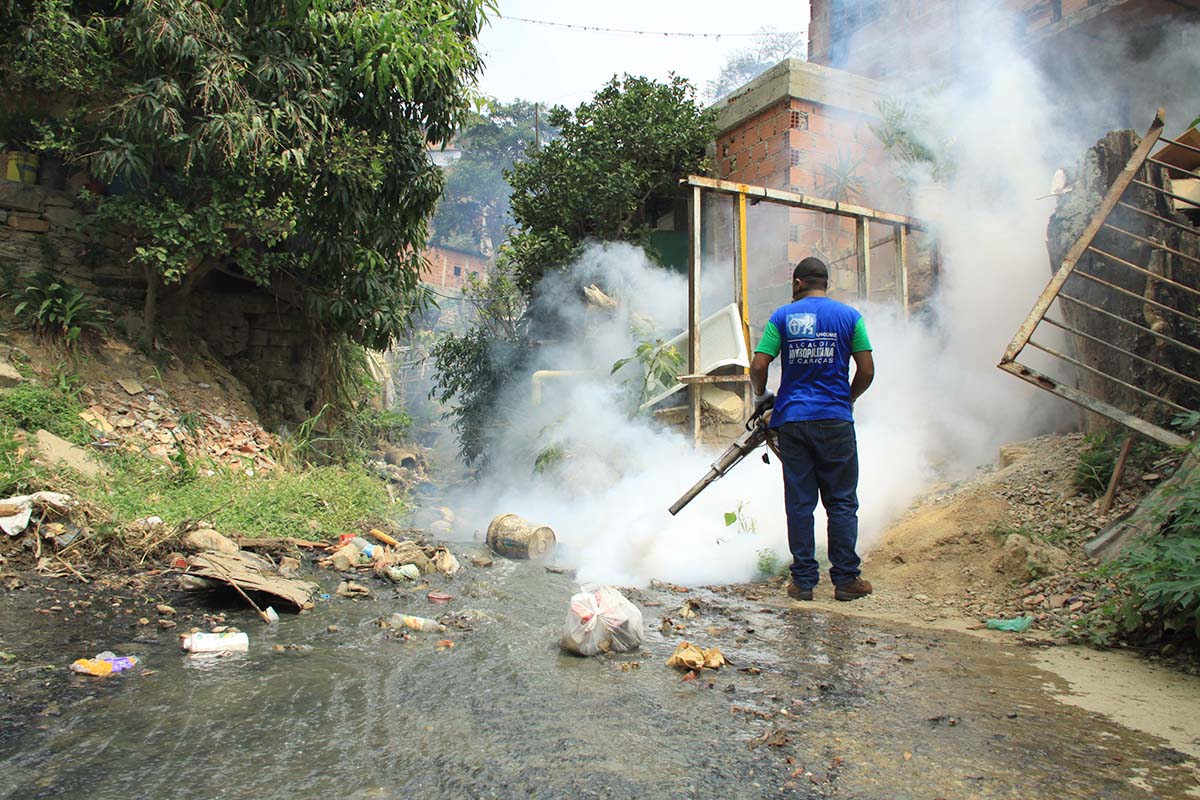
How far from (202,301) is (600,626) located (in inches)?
280

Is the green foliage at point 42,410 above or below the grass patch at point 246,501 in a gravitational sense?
above

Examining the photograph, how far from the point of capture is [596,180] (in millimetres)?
11539

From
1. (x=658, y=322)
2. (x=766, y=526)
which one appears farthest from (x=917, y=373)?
(x=658, y=322)

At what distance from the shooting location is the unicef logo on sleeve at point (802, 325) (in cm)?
404

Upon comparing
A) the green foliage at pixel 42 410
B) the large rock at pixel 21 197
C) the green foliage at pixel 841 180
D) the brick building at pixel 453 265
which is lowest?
the green foliage at pixel 42 410

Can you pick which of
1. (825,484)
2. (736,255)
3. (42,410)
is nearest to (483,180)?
(736,255)

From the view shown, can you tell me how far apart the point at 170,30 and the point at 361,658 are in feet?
18.2

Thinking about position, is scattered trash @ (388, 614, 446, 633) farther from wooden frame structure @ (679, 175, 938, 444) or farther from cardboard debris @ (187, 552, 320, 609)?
wooden frame structure @ (679, 175, 938, 444)

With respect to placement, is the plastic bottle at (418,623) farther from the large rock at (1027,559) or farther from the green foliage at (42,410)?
the green foliage at (42,410)

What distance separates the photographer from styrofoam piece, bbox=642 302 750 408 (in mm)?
7516

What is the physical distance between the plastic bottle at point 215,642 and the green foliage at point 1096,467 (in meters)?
4.57

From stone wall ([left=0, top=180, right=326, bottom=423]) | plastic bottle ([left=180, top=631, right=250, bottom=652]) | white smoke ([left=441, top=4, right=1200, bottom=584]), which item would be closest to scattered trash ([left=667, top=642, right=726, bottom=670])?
plastic bottle ([left=180, top=631, right=250, bottom=652])

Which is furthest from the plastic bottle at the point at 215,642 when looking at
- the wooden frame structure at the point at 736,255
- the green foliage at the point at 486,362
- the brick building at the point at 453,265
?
the brick building at the point at 453,265

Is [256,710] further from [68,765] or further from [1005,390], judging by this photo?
[1005,390]
